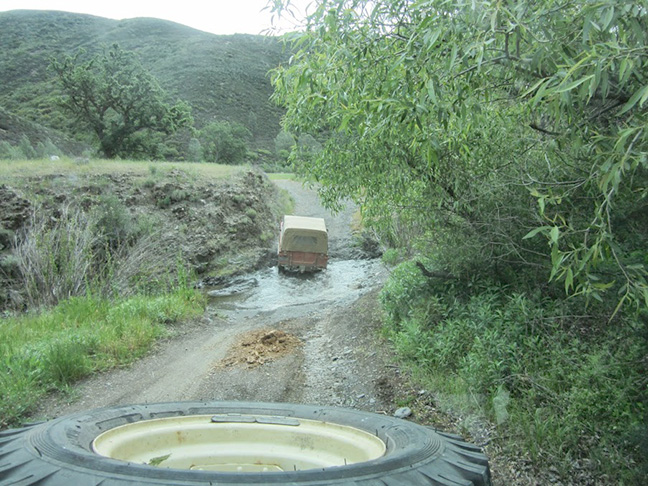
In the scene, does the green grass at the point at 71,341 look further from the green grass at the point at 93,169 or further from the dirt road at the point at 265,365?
the green grass at the point at 93,169

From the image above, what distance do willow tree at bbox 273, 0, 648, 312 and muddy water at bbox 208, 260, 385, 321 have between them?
604cm

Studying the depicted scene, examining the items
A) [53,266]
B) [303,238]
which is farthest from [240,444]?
[303,238]

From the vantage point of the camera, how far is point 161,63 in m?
66.2

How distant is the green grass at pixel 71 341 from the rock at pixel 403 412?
13.2ft

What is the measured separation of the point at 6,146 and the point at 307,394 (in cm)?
2888

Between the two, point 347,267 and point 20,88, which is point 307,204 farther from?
point 20,88

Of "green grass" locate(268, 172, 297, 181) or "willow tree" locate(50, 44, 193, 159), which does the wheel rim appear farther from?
"green grass" locate(268, 172, 297, 181)

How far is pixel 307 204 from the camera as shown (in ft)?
108

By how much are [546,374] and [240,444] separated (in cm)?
330

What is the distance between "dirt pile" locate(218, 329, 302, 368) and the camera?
7.66m

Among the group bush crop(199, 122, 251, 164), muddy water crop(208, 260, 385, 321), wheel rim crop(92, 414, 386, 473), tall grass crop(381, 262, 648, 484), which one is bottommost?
muddy water crop(208, 260, 385, 321)

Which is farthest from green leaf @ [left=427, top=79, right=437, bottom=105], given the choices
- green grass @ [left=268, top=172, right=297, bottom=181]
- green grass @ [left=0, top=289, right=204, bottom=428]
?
green grass @ [left=268, top=172, right=297, bottom=181]

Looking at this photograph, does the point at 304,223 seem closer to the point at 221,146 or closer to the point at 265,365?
the point at 265,365

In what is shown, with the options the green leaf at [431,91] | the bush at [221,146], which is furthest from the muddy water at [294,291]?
the bush at [221,146]
